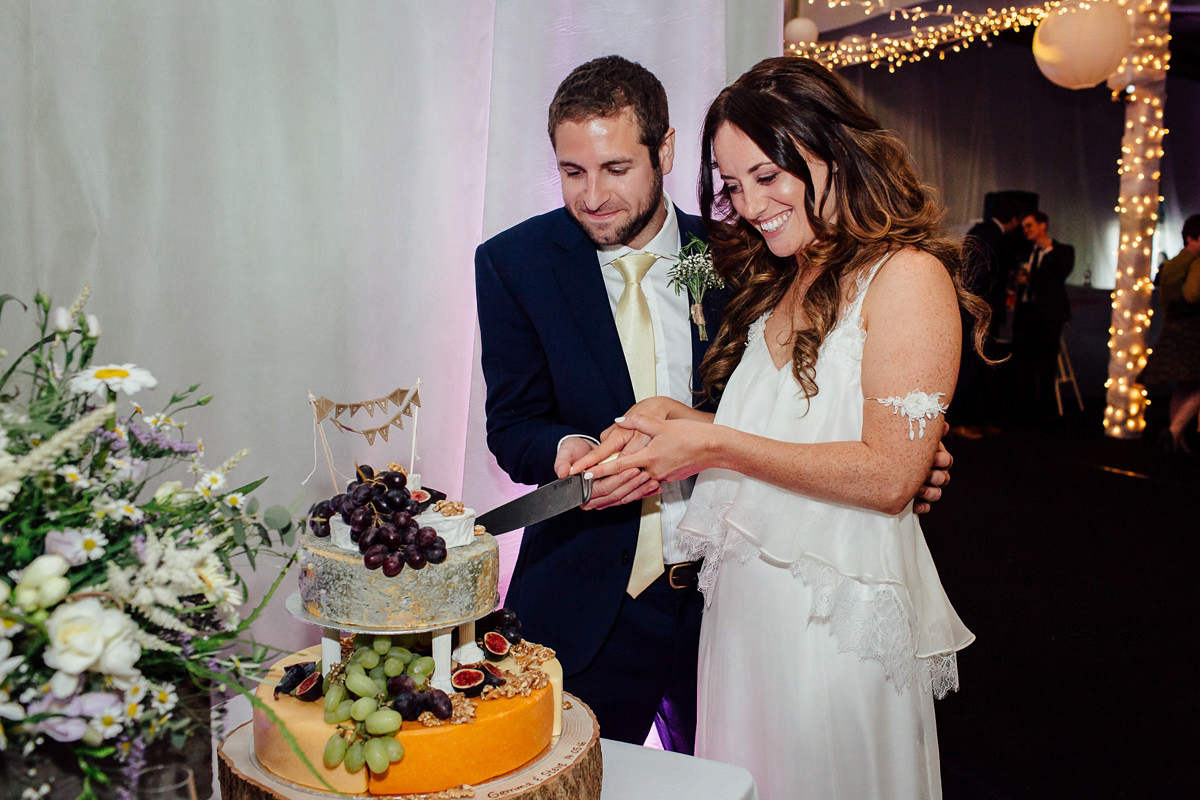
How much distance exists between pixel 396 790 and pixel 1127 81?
943cm

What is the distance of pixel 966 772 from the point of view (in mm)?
3316

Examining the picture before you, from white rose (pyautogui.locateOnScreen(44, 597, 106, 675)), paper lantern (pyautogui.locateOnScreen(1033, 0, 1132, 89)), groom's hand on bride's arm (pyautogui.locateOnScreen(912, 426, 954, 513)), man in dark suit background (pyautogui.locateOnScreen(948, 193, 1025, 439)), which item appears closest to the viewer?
white rose (pyautogui.locateOnScreen(44, 597, 106, 675))

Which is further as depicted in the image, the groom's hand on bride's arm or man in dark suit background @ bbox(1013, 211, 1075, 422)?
man in dark suit background @ bbox(1013, 211, 1075, 422)

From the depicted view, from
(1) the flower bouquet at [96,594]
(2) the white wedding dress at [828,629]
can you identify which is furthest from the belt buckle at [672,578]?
(1) the flower bouquet at [96,594]

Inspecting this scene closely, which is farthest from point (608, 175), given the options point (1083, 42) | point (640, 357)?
point (1083, 42)

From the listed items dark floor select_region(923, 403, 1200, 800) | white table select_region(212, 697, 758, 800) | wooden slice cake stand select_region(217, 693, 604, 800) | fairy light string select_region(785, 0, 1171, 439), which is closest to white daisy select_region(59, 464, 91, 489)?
wooden slice cake stand select_region(217, 693, 604, 800)

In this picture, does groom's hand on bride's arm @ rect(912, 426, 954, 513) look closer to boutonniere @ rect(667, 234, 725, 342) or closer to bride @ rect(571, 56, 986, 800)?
bride @ rect(571, 56, 986, 800)

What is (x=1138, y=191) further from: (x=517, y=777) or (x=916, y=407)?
(x=517, y=777)

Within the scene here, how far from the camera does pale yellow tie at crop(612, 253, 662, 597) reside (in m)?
2.10

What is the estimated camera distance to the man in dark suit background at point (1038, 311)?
29.9 feet

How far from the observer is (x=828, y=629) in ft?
5.75

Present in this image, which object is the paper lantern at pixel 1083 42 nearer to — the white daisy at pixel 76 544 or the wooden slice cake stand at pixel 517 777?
the wooden slice cake stand at pixel 517 777

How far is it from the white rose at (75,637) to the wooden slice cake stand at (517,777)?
0.50 metres

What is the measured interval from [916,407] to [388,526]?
0.88m
